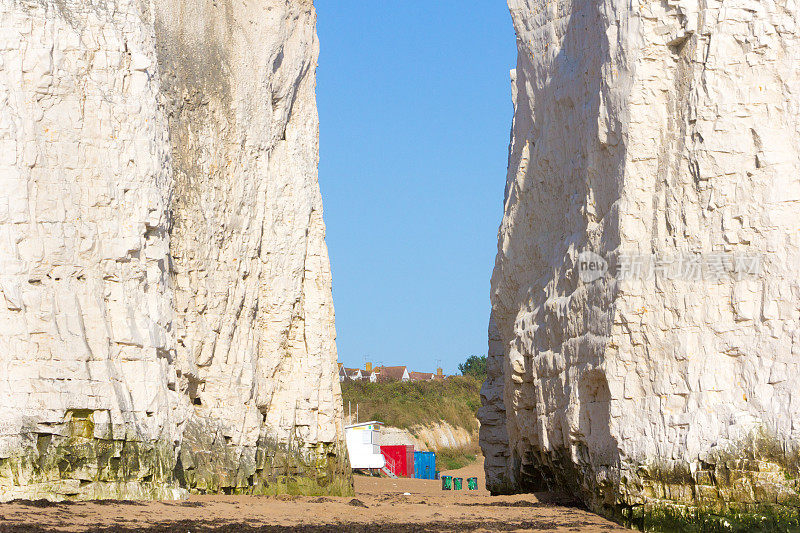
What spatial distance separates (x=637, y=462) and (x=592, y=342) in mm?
2119

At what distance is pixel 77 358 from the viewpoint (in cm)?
1228

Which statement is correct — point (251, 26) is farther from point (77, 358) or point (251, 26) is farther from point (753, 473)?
point (753, 473)

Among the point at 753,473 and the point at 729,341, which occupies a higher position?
the point at 729,341

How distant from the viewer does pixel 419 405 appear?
49.8 meters

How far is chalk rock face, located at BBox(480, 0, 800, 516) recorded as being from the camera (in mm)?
10773

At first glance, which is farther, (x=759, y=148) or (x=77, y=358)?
(x=77, y=358)

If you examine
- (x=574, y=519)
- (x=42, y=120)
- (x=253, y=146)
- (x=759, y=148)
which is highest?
(x=253, y=146)

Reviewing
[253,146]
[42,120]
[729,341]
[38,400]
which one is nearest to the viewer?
[729,341]

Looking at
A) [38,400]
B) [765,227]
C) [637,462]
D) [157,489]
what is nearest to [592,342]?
[637,462]

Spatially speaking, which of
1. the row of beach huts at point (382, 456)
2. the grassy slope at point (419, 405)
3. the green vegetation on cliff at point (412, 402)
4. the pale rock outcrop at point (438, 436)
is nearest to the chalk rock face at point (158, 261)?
the row of beach huts at point (382, 456)

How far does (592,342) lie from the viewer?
43.9 feet

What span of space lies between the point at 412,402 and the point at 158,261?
37.0m

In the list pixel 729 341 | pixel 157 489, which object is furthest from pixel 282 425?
pixel 729 341

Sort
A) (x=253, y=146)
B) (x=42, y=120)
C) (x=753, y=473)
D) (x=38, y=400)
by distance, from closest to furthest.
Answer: (x=753, y=473) < (x=38, y=400) < (x=42, y=120) < (x=253, y=146)
